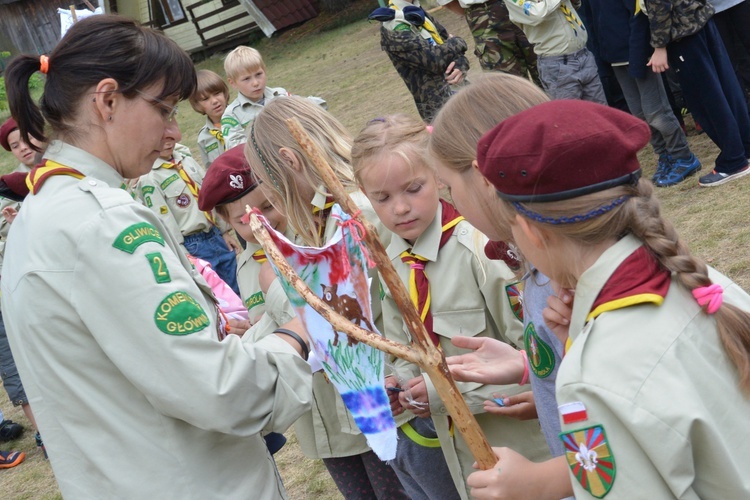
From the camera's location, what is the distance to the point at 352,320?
84.2 inches

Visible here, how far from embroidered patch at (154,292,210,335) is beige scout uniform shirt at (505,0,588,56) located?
4654 mm

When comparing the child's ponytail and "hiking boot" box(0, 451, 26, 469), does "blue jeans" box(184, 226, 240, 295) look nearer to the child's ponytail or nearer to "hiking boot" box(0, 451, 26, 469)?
"hiking boot" box(0, 451, 26, 469)

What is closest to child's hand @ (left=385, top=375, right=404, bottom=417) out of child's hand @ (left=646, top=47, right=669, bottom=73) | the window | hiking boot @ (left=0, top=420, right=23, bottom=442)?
child's hand @ (left=646, top=47, right=669, bottom=73)

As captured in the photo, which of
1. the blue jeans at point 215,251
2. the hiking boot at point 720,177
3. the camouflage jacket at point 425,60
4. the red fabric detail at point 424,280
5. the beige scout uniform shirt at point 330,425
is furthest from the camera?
the camouflage jacket at point 425,60

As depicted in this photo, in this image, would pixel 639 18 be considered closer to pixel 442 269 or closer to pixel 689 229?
pixel 689 229

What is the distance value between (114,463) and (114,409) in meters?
0.13

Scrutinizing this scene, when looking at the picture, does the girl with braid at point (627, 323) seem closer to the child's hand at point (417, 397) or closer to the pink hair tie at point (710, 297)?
the pink hair tie at point (710, 297)

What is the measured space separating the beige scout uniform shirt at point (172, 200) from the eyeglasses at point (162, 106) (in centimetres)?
404

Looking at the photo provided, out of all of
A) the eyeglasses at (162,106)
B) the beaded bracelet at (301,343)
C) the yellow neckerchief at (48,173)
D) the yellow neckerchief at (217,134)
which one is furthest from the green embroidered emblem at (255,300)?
the yellow neckerchief at (217,134)

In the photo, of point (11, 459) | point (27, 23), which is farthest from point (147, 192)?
point (27, 23)

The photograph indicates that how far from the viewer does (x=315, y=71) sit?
1652 centimetres

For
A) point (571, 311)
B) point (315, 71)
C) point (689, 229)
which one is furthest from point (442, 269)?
point (315, 71)

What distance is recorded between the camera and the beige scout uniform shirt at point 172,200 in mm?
6176

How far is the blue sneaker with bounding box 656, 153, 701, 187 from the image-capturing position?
6066mm
